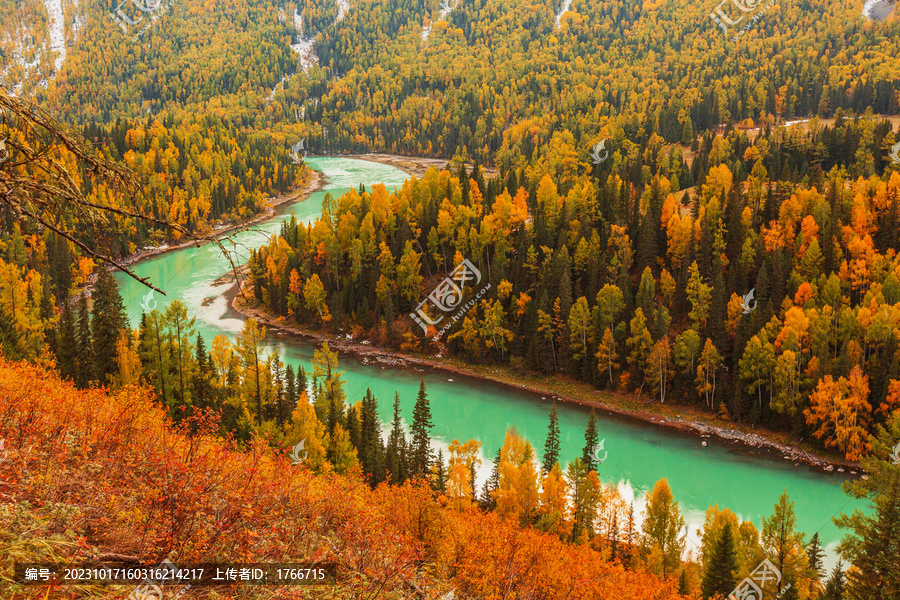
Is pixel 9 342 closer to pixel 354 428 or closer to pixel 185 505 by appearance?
pixel 354 428

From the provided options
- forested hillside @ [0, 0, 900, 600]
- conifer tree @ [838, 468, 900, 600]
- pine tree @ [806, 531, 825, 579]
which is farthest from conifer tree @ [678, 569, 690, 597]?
conifer tree @ [838, 468, 900, 600]

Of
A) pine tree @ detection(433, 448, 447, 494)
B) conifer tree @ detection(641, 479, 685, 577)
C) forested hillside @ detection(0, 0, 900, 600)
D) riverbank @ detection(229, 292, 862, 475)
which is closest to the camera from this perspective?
forested hillside @ detection(0, 0, 900, 600)

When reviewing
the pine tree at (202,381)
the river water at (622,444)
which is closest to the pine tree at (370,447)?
the pine tree at (202,381)

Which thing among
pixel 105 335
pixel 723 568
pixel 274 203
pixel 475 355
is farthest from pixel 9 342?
pixel 274 203

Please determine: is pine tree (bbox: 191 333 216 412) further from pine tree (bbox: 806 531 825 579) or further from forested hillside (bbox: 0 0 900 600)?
pine tree (bbox: 806 531 825 579)

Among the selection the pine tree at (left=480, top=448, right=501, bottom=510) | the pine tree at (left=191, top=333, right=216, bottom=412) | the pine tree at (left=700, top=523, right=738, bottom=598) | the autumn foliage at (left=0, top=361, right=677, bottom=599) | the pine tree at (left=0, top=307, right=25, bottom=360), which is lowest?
the pine tree at (left=480, top=448, right=501, bottom=510)

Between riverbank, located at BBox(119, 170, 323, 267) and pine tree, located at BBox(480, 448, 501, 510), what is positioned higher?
riverbank, located at BBox(119, 170, 323, 267)

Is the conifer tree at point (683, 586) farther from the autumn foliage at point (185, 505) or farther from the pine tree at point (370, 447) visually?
the pine tree at point (370, 447)
